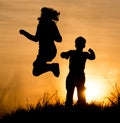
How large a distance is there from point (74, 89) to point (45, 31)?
1.70 meters

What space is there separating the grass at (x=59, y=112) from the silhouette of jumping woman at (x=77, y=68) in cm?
50

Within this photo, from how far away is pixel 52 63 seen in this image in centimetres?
1266

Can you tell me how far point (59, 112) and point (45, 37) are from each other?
252 centimetres

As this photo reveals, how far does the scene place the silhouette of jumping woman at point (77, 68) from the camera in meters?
11.8

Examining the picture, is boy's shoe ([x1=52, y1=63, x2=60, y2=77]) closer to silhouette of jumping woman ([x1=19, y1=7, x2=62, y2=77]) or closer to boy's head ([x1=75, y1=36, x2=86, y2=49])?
silhouette of jumping woman ([x1=19, y1=7, x2=62, y2=77])

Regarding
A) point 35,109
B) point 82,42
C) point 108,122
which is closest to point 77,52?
point 82,42

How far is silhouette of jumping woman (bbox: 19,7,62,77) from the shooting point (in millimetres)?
12203

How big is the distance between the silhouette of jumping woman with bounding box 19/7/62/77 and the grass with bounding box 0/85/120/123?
3.95ft

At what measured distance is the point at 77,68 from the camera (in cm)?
1176

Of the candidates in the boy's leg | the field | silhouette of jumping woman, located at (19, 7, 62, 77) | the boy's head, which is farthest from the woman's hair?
the field

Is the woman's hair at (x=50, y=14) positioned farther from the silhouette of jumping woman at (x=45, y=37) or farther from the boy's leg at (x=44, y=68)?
the boy's leg at (x=44, y=68)

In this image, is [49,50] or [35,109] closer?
[35,109]

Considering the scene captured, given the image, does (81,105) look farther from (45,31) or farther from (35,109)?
(45,31)

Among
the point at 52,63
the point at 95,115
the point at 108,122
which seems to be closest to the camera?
the point at 108,122
